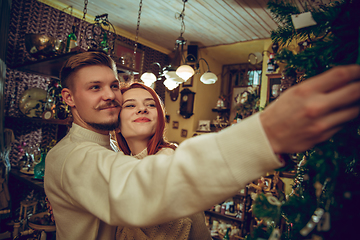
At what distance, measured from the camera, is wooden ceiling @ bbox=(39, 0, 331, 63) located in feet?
9.81

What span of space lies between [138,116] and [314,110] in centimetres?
111

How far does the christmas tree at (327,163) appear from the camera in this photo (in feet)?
1.32

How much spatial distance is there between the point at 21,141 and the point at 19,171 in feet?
1.58

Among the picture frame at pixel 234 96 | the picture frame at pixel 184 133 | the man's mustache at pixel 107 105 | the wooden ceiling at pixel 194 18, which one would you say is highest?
the wooden ceiling at pixel 194 18

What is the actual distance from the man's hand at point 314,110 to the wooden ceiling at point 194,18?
2.88 m

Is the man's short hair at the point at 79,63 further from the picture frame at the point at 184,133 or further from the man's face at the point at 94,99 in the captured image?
the picture frame at the point at 184,133

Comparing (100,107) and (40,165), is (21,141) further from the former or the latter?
(100,107)

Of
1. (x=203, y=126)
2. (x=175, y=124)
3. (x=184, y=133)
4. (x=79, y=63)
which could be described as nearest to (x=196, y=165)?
(x=79, y=63)

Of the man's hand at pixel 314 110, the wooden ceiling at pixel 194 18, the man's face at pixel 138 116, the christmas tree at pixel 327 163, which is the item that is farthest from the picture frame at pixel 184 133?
the man's hand at pixel 314 110

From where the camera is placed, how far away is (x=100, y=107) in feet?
3.79

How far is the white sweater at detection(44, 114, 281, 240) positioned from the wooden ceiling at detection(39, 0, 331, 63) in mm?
2836

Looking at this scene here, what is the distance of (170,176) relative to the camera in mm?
504

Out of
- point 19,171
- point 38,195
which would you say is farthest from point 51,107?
point 38,195

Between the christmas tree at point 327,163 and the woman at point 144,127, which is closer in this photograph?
the christmas tree at point 327,163
